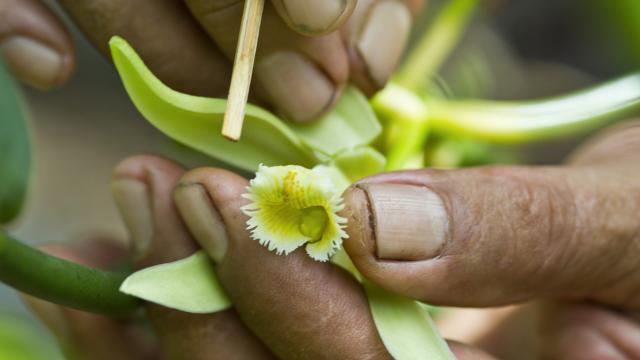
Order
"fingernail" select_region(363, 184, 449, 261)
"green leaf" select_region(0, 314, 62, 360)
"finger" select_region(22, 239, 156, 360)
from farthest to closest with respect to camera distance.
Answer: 1. "finger" select_region(22, 239, 156, 360)
2. "fingernail" select_region(363, 184, 449, 261)
3. "green leaf" select_region(0, 314, 62, 360)

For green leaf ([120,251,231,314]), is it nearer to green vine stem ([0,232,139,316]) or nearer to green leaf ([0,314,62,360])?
green vine stem ([0,232,139,316])

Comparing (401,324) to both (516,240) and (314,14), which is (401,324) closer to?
(516,240)

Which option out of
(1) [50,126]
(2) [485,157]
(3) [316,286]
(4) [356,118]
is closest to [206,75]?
(4) [356,118]

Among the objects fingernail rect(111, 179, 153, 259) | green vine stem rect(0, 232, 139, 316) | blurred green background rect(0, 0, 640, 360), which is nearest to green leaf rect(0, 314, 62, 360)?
green vine stem rect(0, 232, 139, 316)

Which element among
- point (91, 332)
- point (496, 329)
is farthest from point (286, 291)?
→ point (496, 329)

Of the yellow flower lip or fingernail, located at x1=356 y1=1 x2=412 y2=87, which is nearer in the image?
the yellow flower lip
